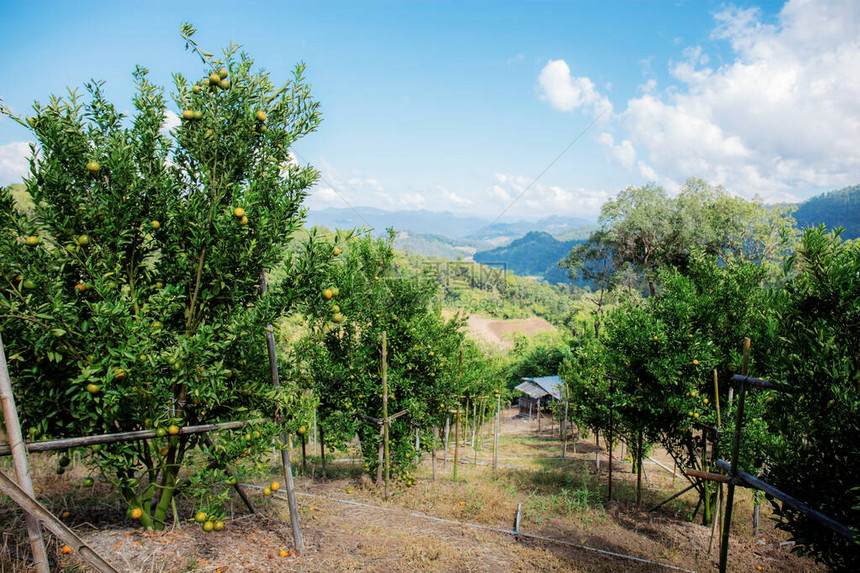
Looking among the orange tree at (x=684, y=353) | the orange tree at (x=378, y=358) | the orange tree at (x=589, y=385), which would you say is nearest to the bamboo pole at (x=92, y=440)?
the orange tree at (x=378, y=358)

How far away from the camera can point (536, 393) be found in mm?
27250

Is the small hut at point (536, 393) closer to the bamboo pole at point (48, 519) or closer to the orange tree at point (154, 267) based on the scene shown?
the orange tree at point (154, 267)

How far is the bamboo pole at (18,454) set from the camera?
2916mm

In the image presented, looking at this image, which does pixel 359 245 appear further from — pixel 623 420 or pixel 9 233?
pixel 623 420

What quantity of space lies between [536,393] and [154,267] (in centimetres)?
2569

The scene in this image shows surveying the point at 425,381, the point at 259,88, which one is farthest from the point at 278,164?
the point at 425,381

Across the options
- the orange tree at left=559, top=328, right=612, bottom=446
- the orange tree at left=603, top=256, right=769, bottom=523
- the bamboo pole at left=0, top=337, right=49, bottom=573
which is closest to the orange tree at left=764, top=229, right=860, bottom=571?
the orange tree at left=603, top=256, right=769, bottom=523

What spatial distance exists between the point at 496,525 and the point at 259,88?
7475 millimetres

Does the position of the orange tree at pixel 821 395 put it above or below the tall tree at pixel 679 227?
below

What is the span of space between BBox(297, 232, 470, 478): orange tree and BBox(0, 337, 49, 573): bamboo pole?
5.07 m

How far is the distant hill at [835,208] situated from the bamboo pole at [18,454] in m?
153

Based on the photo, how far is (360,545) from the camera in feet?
18.3

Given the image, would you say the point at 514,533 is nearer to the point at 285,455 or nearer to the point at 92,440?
Answer: the point at 285,455

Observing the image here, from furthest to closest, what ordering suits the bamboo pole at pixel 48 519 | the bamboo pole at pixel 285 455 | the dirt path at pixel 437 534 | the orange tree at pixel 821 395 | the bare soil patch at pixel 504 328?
the bare soil patch at pixel 504 328 → the bamboo pole at pixel 285 455 → the dirt path at pixel 437 534 → the orange tree at pixel 821 395 → the bamboo pole at pixel 48 519
